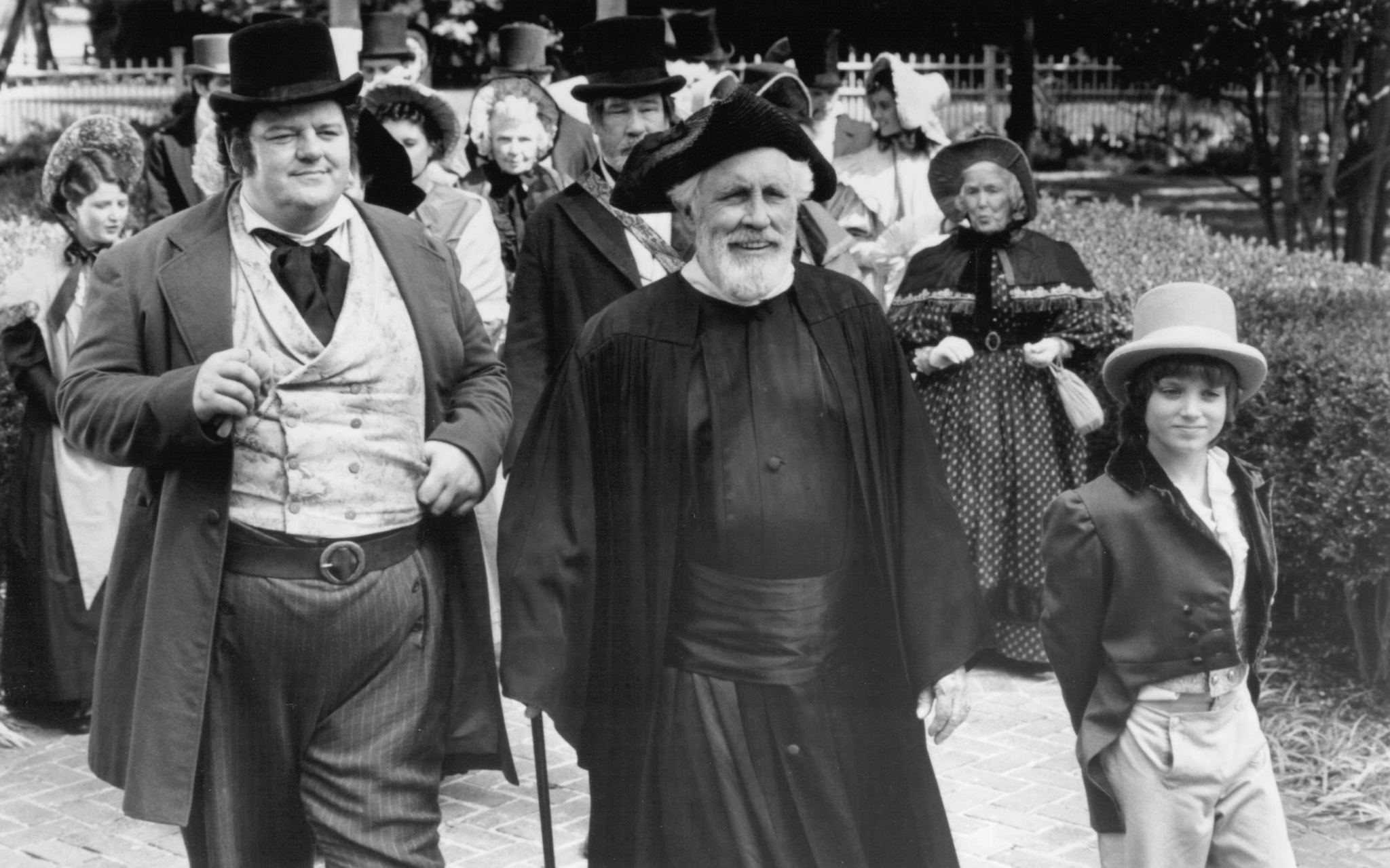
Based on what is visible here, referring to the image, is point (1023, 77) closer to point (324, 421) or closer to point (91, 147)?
point (91, 147)

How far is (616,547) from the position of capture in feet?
12.7

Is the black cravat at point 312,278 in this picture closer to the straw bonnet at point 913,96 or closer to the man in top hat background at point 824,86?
the straw bonnet at point 913,96

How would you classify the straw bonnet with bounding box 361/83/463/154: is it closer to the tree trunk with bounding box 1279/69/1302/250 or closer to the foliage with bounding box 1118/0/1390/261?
the foliage with bounding box 1118/0/1390/261

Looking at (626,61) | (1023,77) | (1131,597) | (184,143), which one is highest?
(1023,77)

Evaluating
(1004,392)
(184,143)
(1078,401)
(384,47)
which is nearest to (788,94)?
(1004,392)

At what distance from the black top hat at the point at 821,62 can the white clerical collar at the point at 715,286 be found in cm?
612

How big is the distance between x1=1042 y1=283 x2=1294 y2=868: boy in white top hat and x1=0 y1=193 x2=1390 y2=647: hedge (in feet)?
6.08

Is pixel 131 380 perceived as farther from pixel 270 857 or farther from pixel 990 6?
pixel 990 6

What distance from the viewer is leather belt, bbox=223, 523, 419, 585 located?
3.76 metres

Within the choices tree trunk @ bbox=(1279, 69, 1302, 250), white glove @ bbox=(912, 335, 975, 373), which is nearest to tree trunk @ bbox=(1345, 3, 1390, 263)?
tree trunk @ bbox=(1279, 69, 1302, 250)

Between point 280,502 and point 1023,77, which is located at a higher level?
point 1023,77

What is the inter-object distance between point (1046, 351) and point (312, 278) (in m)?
3.50

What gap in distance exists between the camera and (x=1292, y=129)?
13109mm

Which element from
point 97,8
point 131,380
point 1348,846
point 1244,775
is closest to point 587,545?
point 131,380
